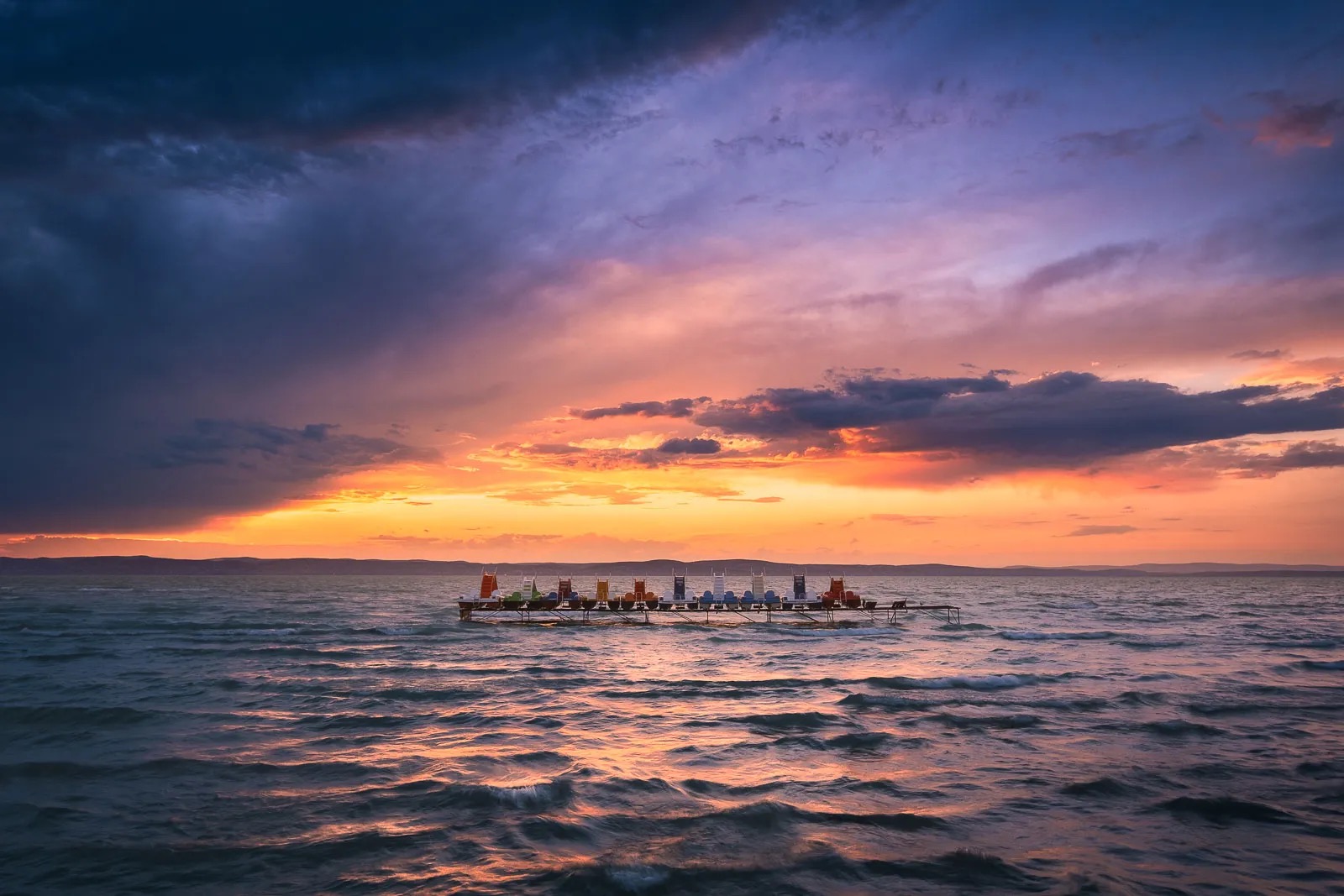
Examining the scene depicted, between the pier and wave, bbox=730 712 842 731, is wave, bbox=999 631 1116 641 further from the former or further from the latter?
wave, bbox=730 712 842 731

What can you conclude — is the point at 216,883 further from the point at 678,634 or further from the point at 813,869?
the point at 678,634

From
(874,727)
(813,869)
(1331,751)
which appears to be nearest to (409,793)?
(813,869)

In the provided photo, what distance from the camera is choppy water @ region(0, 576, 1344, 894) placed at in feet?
42.9

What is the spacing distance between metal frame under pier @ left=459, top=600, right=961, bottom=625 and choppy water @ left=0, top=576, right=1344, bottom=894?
2642 centimetres

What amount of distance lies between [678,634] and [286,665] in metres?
33.9

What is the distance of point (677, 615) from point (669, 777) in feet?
227

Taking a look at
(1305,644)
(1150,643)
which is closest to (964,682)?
(1150,643)

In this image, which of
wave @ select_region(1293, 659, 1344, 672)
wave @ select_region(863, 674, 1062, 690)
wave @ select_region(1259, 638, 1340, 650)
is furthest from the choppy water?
wave @ select_region(1259, 638, 1340, 650)

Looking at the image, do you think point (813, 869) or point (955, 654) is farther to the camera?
point (955, 654)

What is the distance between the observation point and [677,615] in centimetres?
8725

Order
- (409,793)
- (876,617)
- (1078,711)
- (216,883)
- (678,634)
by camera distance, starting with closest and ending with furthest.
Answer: (216,883) → (409,793) → (1078,711) → (678,634) → (876,617)

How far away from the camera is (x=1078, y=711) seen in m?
27.2

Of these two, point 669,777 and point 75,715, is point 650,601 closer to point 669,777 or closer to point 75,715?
point 75,715

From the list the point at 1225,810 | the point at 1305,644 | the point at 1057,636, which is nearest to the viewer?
the point at 1225,810
